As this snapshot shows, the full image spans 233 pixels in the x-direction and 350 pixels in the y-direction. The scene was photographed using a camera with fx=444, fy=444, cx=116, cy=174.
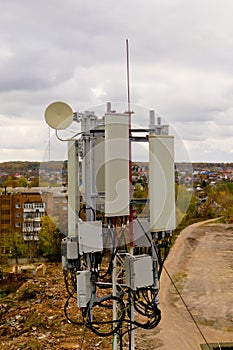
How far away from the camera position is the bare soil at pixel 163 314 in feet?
22.9

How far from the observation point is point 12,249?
1463 cm

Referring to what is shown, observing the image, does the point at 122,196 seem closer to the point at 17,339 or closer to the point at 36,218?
the point at 17,339

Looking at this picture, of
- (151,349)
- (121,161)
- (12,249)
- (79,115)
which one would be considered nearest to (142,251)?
(121,161)

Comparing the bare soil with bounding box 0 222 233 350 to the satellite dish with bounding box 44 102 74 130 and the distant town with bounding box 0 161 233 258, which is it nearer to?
the distant town with bounding box 0 161 233 258

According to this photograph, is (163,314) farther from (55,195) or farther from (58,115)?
(58,115)

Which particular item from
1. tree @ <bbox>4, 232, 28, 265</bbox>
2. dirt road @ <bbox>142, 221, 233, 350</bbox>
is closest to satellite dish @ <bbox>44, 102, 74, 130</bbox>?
dirt road @ <bbox>142, 221, 233, 350</bbox>

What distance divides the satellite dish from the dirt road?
4244 mm

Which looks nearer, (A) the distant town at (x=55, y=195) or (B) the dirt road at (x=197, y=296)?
(A) the distant town at (x=55, y=195)

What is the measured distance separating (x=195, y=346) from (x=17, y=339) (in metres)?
2.85

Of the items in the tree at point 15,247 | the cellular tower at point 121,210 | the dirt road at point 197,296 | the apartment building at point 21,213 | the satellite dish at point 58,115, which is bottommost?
the dirt road at point 197,296

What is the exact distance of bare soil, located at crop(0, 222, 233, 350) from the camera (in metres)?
6.97

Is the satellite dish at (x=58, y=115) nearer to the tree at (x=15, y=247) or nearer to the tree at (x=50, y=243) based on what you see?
the tree at (x=50, y=243)

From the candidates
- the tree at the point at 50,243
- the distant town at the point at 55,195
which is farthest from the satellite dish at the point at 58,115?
the tree at the point at 50,243

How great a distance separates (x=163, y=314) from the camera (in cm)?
847
